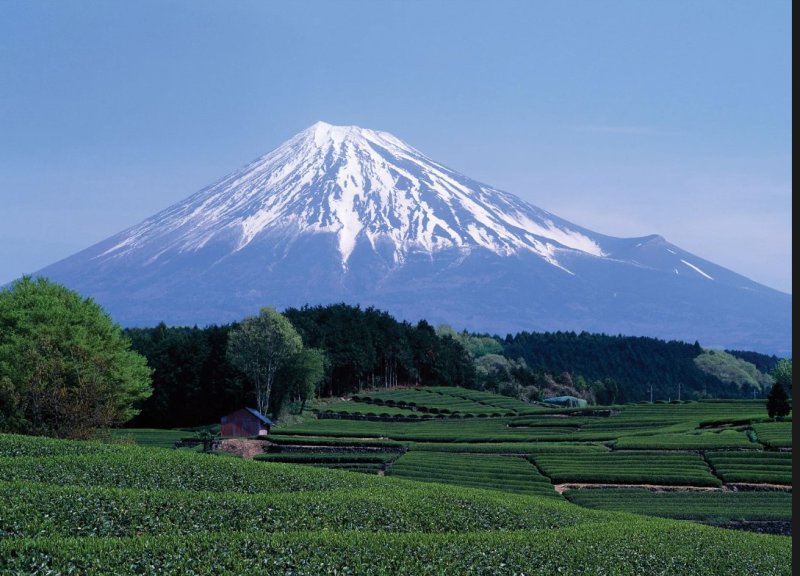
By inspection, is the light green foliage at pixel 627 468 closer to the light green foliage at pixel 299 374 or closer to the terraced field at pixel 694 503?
the terraced field at pixel 694 503

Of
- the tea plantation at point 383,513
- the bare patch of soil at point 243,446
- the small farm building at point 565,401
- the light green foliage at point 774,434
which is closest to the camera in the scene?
the tea plantation at point 383,513

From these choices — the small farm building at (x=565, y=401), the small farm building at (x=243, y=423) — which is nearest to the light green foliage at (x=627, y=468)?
the small farm building at (x=243, y=423)

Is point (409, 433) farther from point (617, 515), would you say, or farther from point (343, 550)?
point (343, 550)

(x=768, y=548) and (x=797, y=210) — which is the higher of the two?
(x=797, y=210)

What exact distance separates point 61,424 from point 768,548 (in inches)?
1551

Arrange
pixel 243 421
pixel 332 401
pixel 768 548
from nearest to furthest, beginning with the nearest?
pixel 768 548 → pixel 243 421 → pixel 332 401

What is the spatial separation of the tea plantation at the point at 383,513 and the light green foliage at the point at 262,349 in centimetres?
3397

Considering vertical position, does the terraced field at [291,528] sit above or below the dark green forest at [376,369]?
below

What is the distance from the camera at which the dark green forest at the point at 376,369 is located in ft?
346

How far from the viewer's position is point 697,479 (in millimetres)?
53438

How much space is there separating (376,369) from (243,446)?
2664 inches

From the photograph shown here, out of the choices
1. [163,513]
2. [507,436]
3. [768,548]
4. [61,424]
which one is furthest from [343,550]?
[507,436]

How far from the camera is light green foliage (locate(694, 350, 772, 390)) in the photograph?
188 metres

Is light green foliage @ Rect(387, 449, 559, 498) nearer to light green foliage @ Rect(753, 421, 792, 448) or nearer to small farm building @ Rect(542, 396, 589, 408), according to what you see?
light green foliage @ Rect(753, 421, 792, 448)
